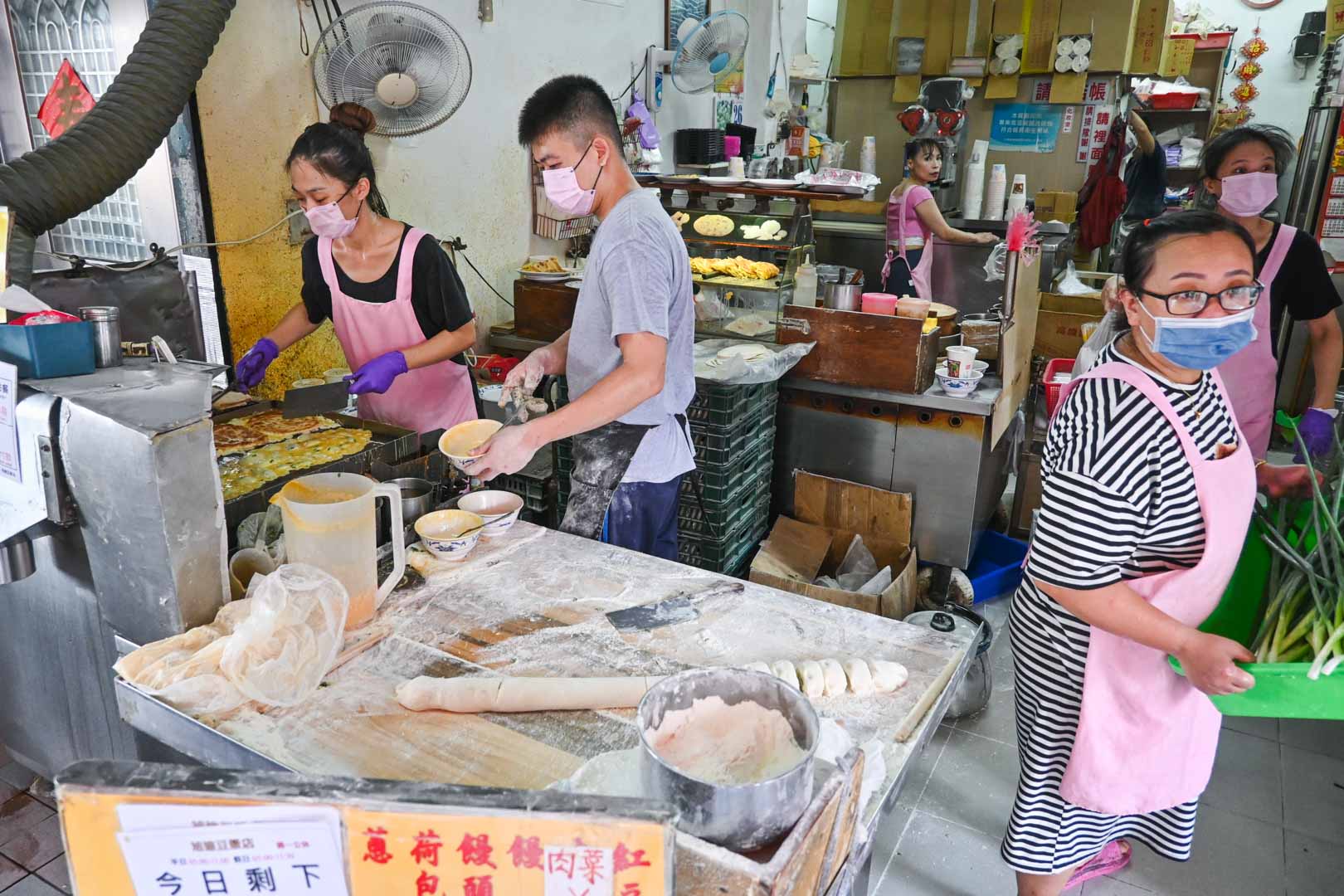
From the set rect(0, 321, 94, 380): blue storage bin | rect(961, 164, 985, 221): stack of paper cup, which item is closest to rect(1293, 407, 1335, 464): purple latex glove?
rect(0, 321, 94, 380): blue storage bin

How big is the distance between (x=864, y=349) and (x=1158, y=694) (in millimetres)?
2122

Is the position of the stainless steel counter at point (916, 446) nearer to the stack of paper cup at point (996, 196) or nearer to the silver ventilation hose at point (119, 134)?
the silver ventilation hose at point (119, 134)

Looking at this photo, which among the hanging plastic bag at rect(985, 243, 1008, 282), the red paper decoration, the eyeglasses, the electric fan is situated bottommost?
the hanging plastic bag at rect(985, 243, 1008, 282)

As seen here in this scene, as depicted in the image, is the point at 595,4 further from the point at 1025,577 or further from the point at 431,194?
the point at 1025,577

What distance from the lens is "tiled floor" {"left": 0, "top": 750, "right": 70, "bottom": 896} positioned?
7.09 feet

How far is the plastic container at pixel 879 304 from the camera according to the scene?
374 centimetres

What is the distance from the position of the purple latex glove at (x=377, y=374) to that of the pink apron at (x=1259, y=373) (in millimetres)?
2789

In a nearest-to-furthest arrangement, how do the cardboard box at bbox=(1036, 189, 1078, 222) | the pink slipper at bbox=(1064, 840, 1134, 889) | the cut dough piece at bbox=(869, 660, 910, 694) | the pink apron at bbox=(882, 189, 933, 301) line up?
the cut dough piece at bbox=(869, 660, 910, 694) < the pink slipper at bbox=(1064, 840, 1134, 889) < the pink apron at bbox=(882, 189, 933, 301) < the cardboard box at bbox=(1036, 189, 1078, 222)

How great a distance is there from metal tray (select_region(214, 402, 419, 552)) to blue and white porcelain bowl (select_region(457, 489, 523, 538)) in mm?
405

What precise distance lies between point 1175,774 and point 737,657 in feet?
3.40

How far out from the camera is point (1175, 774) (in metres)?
1.84

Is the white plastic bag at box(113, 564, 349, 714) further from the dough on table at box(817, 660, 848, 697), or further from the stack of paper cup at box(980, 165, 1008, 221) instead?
the stack of paper cup at box(980, 165, 1008, 221)

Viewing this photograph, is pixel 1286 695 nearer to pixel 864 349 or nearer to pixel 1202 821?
pixel 1202 821

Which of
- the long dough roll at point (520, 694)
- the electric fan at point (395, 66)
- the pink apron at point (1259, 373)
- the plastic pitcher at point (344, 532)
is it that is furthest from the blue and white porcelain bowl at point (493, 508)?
the pink apron at point (1259, 373)
